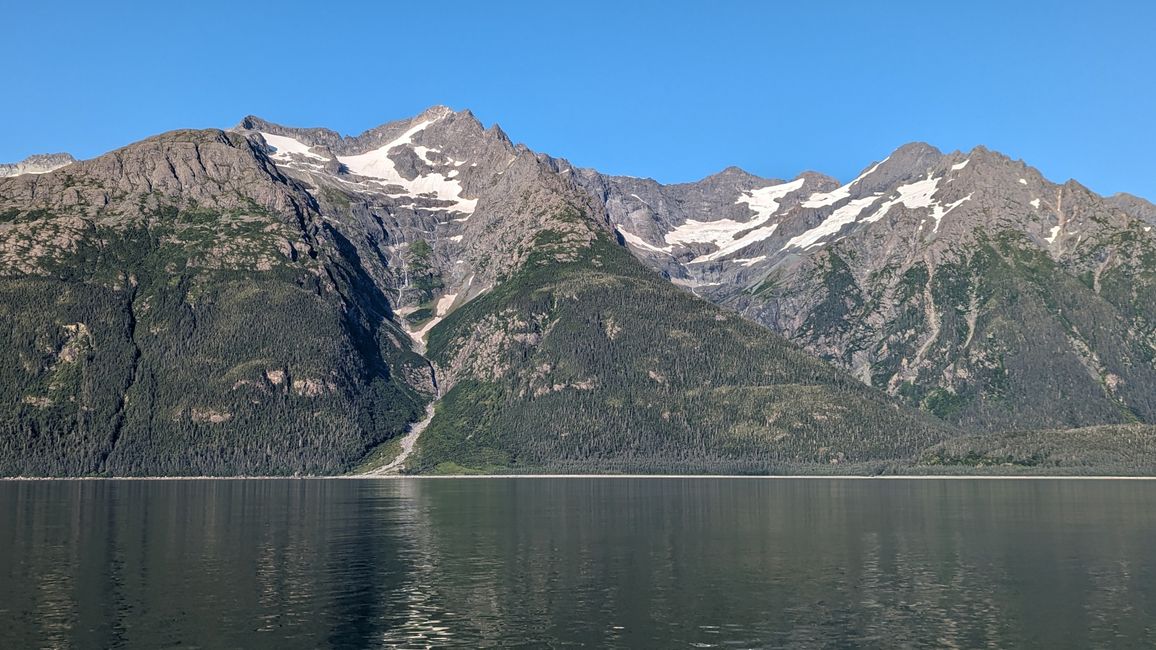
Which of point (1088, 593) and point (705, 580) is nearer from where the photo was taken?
point (1088, 593)

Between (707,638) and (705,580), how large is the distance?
3531cm

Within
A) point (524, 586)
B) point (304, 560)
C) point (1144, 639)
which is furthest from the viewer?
point (304, 560)

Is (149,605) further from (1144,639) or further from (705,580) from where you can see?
→ (1144,639)

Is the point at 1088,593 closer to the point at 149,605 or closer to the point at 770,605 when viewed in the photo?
the point at 770,605

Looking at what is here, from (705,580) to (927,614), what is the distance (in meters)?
29.5

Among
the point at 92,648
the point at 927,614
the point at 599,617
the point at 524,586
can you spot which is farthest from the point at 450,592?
the point at 927,614

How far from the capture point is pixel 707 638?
101 meters

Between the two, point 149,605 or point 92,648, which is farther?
point 149,605

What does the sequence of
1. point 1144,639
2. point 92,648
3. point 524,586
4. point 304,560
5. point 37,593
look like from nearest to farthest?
1. point 92,648
2. point 1144,639
3. point 37,593
4. point 524,586
5. point 304,560

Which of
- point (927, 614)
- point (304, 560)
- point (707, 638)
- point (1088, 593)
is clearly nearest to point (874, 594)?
point (927, 614)

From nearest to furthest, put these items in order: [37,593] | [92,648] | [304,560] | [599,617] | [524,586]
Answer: [92,648] → [599,617] → [37,593] → [524,586] → [304,560]

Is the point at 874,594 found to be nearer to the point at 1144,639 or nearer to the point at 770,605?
the point at 770,605

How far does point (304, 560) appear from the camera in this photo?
503 ft

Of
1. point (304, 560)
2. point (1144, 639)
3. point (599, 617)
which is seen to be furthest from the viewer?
point (304, 560)
